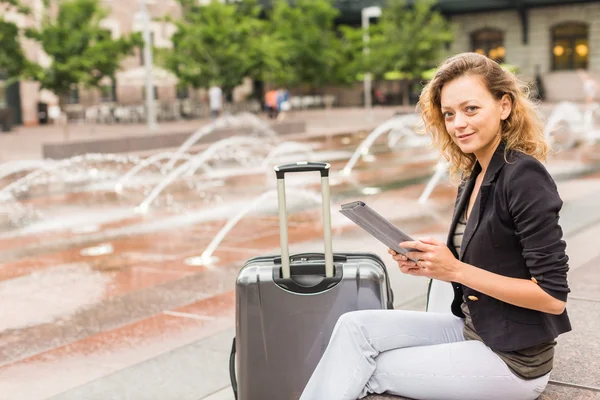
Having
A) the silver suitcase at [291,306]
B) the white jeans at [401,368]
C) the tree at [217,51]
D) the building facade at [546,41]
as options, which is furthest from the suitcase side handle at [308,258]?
the building facade at [546,41]

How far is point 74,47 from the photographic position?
2692cm

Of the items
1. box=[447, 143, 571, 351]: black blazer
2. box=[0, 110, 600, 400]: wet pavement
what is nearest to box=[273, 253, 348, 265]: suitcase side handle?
box=[447, 143, 571, 351]: black blazer

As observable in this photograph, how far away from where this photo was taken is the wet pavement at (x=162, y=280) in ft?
16.3

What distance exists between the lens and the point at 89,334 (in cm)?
612

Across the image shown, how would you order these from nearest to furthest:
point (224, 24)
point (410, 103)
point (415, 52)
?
point (224, 24) → point (415, 52) → point (410, 103)

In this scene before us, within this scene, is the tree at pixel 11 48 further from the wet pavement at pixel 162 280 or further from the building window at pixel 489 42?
the building window at pixel 489 42

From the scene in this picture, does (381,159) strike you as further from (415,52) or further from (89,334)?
(415,52)

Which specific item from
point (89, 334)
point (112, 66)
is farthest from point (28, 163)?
point (89, 334)

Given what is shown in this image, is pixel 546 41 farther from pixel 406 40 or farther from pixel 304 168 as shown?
pixel 304 168

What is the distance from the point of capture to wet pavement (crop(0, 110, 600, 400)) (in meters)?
4.97

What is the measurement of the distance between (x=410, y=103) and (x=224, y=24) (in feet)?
59.5

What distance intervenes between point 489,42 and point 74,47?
29.3 m

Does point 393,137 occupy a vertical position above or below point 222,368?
above

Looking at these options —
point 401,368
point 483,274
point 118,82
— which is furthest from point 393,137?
point 483,274
